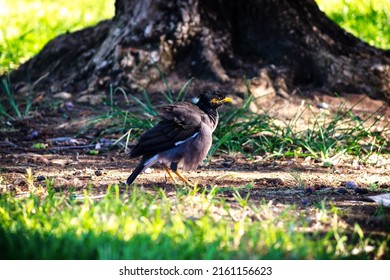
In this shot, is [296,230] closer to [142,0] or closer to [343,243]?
[343,243]

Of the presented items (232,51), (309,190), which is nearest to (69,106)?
(232,51)

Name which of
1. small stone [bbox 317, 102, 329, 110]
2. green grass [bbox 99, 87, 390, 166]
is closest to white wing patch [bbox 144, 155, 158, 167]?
green grass [bbox 99, 87, 390, 166]

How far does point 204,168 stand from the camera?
7160 mm

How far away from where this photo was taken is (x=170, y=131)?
254 inches

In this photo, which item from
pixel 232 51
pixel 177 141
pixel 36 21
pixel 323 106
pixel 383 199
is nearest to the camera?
pixel 383 199

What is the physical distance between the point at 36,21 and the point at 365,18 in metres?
5.53

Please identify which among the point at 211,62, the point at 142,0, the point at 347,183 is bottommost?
the point at 347,183

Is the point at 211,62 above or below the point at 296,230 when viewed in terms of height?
above

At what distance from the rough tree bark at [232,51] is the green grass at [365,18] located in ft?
8.19

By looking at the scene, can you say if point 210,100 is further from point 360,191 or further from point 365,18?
point 365,18

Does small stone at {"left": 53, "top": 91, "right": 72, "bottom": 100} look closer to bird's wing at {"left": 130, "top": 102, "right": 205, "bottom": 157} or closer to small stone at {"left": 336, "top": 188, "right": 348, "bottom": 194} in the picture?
bird's wing at {"left": 130, "top": 102, "right": 205, "bottom": 157}

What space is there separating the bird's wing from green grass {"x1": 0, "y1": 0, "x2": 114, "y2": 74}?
178 inches

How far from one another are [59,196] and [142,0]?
4172mm
